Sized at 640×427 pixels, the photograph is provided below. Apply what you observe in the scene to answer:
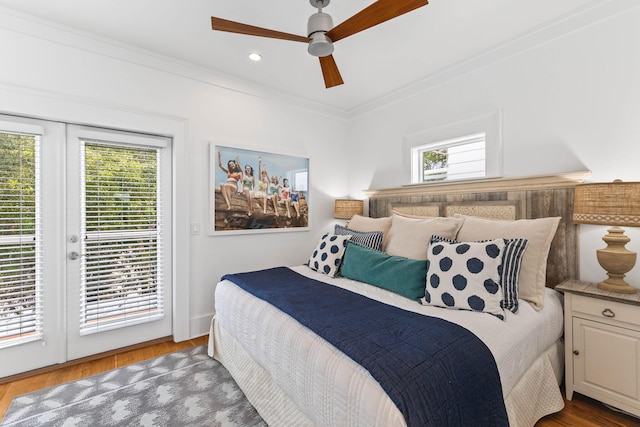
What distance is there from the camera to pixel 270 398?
1.54m

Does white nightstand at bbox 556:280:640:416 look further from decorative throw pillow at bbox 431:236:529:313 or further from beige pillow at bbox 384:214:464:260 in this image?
beige pillow at bbox 384:214:464:260

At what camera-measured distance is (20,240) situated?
6.86ft

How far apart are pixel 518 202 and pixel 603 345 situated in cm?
109

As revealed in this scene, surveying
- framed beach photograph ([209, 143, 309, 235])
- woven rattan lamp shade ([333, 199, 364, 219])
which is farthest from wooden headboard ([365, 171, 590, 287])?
framed beach photograph ([209, 143, 309, 235])

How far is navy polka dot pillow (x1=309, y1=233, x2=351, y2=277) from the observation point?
249 cm

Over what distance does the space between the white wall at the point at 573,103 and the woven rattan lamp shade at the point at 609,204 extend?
351 mm

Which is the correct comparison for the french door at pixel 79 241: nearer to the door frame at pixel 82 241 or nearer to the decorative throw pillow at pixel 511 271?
the door frame at pixel 82 241

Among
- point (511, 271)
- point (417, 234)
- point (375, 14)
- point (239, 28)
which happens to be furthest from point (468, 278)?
point (239, 28)

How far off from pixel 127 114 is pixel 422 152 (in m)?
2.90

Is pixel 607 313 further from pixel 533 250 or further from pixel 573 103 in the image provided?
pixel 573 103

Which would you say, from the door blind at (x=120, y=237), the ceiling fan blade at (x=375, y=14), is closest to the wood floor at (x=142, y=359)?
the door blind at (x=120, y=237)

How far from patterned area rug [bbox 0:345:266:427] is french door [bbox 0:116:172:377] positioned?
42 cm

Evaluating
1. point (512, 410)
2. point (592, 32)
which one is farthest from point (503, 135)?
point (512, 410)

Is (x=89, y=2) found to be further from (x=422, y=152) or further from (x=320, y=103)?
(x=422, y=152)
